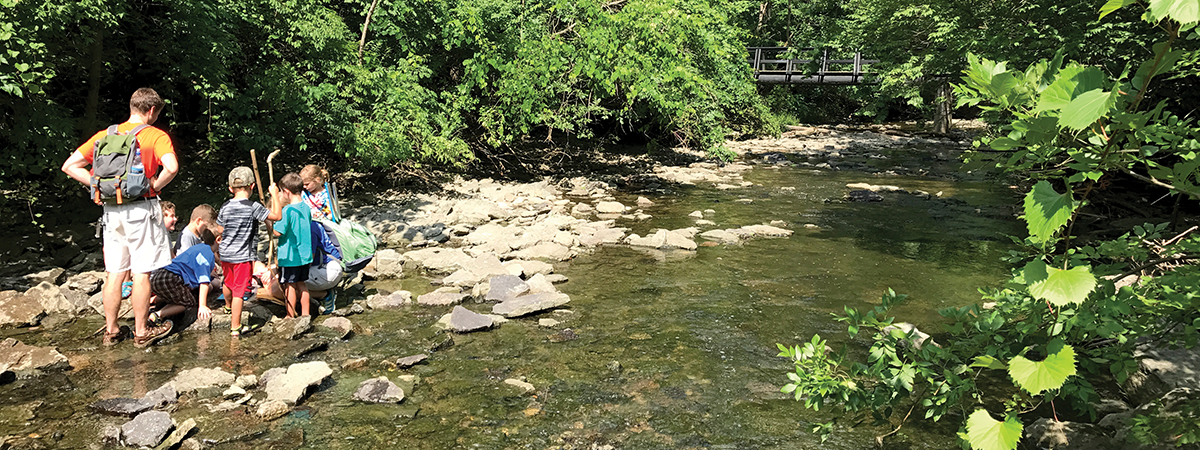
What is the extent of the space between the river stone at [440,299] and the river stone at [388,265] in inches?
41.9

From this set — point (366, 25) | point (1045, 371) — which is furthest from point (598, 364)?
point (366, 25)

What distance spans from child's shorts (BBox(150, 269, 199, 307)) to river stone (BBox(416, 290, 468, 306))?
1.98 m

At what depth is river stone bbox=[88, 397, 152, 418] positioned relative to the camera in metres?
4.55

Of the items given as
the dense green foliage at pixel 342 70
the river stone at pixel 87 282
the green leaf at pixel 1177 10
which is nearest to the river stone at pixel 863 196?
the dense green foliage at pixel 342 70

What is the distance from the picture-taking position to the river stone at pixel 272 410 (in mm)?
4625

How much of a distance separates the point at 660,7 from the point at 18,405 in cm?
1083

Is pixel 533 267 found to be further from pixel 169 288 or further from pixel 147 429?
pixel 147 429

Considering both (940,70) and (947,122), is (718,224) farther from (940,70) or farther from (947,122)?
(947,122)

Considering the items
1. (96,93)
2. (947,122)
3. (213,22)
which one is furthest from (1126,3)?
(947,122)

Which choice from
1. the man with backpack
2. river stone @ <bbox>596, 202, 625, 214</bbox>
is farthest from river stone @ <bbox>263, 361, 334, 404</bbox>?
river stone @ <bbox>596, 202, 625, 214</bbox>

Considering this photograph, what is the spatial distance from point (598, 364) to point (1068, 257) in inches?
146

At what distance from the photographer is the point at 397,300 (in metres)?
7.15

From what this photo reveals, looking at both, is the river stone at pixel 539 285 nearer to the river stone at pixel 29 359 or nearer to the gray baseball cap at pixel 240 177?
the gray baseball cap at pixel 240 177

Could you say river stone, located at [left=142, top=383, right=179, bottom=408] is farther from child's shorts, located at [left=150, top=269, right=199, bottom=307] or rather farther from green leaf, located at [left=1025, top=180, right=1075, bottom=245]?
green leaf, located at [left=1025, top=180, right=1075, bottom=245]
